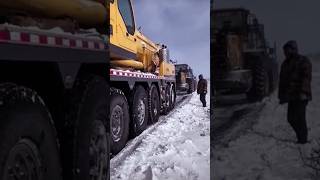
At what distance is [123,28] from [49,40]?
209 cm

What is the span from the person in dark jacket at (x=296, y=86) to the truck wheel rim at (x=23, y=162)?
103cm

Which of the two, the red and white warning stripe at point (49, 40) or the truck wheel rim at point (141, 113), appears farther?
the truck wheel rim at point (141, 113)

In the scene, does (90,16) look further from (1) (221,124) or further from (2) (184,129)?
(2) (184,129)

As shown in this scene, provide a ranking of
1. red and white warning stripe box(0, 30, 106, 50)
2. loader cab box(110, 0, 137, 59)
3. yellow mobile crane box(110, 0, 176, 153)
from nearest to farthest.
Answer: red and white warning stripe box(0, 30, 106, 50) → loader cab box(110, 0, 137, 59) → yellow mobile crane box(110, 0, 176, 153)

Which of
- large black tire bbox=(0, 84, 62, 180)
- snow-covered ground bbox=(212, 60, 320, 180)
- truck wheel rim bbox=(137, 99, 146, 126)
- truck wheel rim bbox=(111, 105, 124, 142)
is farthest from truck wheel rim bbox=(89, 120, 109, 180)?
truck wheel rim bbox=(137, 99, 146, 126)

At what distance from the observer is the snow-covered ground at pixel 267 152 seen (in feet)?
6.55

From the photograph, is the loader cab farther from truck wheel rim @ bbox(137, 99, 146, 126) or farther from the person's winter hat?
the person's winter hat

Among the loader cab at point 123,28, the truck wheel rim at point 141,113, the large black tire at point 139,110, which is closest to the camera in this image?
the loader cab at point 123,28

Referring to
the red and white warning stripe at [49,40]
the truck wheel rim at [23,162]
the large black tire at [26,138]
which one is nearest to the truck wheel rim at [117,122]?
the red and white warning stripe at [49,40]

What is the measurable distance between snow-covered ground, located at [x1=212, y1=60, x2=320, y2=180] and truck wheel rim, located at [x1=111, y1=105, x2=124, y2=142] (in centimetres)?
260

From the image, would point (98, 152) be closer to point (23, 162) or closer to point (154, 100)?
point (23, 162)

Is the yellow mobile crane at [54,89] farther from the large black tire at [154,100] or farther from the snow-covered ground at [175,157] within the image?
the large black tire at [154,100]

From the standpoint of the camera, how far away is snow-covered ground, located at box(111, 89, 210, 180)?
2.55 metres

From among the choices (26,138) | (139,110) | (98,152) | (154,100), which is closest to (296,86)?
(26,138)
